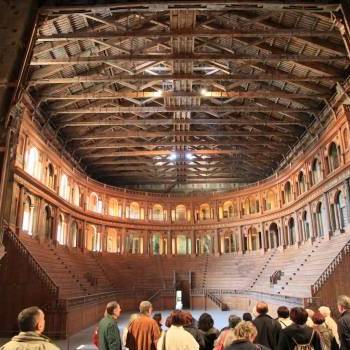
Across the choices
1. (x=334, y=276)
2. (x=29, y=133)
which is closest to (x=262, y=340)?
(x=334, y=276)

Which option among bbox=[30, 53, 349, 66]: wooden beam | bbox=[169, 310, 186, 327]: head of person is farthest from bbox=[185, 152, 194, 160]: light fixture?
bbox=[169, 310, 186, 327]: head of person

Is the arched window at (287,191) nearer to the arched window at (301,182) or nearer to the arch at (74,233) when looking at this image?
the arched window at (301,182)

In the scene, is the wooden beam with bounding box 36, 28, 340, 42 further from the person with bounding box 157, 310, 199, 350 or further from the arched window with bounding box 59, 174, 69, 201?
the arched window with bounding box 59, 174, 69, 201

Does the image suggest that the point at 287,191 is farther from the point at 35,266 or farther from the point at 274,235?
the point at 35,266

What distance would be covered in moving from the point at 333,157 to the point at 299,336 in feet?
70.6

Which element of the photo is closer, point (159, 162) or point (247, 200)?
point (159, 162)

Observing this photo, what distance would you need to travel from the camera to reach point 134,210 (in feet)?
135

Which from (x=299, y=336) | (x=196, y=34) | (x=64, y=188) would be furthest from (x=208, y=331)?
(x=64, y=188)

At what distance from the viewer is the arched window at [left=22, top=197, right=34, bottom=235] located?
23211 mm

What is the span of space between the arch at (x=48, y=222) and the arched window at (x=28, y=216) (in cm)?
239

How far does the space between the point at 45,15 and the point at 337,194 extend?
65.0 ft

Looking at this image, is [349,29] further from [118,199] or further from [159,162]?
[118,199]

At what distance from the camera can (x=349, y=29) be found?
37.2ft

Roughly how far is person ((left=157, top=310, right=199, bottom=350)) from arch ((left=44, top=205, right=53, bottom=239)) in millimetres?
23041
